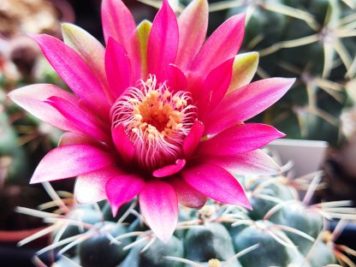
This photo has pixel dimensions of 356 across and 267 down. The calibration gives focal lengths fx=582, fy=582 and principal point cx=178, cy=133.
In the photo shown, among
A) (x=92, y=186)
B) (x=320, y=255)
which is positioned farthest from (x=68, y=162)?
(x=320, y=255)

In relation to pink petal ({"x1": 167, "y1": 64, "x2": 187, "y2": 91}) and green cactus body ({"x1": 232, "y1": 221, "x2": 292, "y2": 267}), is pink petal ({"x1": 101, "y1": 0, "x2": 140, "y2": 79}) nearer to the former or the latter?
pink petal ({"x1": 167, "y1": 64, "x2": 187, "y2": 91})

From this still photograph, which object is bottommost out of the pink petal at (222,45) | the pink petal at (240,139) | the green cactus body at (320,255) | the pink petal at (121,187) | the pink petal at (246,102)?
the green cactus body at (320,255)

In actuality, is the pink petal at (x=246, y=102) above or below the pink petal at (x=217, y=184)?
above

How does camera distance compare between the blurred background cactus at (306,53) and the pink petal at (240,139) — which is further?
the blurred background cactus at (306,53)

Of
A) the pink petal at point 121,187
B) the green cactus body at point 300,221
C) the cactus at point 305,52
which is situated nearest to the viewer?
the pink petal at point 121,187

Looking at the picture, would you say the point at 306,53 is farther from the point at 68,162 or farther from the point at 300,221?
the point at 68,162

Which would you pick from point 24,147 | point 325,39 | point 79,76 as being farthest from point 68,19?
point 79,76

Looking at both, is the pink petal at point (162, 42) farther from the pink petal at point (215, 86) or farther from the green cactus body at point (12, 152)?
the green cactus body at point (12, 152)

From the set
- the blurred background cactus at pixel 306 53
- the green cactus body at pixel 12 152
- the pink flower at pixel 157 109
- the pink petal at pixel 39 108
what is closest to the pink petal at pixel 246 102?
the pink flower at pixel 157 109
